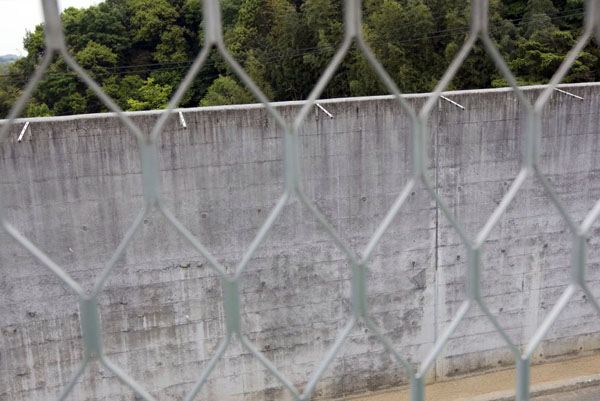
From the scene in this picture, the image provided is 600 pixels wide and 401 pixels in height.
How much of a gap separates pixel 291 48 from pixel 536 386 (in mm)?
2545

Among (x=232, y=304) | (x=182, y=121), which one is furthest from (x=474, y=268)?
(x=182, y=121)

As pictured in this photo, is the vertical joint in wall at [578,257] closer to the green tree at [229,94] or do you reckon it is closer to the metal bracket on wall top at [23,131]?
the metal bracket on wall top at [23,131]

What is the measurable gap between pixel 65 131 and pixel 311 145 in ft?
3.60

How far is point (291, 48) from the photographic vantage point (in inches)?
163

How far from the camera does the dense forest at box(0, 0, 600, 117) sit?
3.81 metres

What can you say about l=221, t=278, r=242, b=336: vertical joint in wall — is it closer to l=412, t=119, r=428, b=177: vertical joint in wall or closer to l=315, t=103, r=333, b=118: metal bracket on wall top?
l=412, t=119, r=428, b=177: vertical joint in wall

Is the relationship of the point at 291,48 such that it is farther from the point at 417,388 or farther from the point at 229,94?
the point at 417,388

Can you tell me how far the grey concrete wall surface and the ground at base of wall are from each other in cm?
7

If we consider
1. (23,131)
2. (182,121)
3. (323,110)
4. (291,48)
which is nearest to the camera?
(23,131)

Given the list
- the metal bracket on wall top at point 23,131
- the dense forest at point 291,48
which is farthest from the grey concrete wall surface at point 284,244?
the dense forest at point 291,48

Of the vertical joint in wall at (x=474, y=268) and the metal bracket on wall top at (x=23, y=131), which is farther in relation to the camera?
the metal bracket on wall top at (x=23, y=131)

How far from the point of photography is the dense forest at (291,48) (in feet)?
12.5

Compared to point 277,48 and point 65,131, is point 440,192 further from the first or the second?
point 277,48

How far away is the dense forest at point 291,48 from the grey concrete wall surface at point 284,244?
0.69 meters
